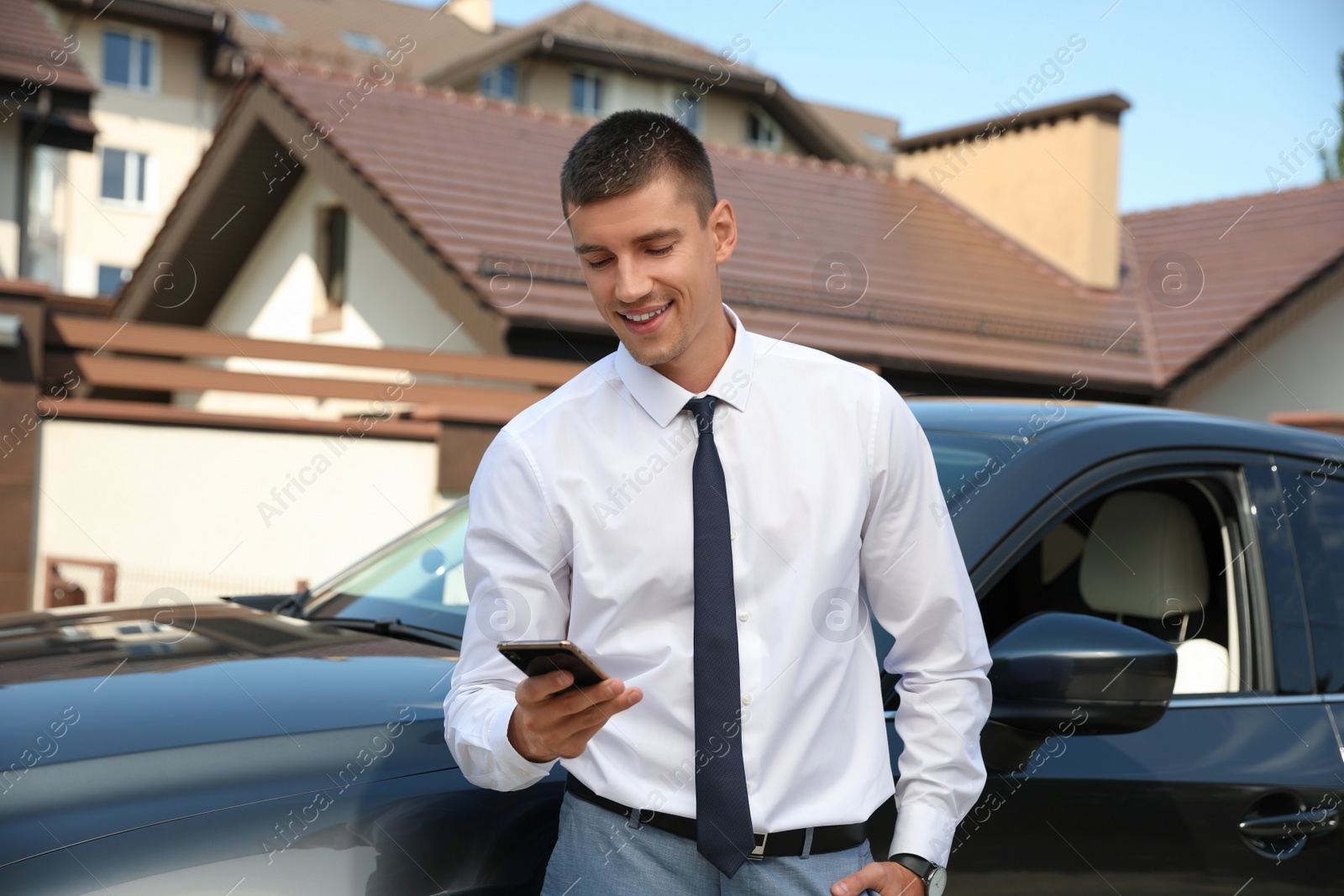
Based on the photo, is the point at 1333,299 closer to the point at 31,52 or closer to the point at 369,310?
the point at 369,310

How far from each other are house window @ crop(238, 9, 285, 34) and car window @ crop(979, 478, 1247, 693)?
127 feet

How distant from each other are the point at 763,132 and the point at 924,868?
108 feet

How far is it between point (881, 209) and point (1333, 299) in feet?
18.4

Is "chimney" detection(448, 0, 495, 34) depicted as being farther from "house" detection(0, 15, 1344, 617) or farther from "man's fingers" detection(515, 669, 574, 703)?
"man's fingers" detection(515, 669, 574, 703)

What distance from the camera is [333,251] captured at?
14.8 m

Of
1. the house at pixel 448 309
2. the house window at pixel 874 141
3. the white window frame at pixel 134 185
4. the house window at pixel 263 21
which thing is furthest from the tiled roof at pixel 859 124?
the house at pixel 448 309

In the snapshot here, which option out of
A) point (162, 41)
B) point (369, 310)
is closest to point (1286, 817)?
point (369, 310)

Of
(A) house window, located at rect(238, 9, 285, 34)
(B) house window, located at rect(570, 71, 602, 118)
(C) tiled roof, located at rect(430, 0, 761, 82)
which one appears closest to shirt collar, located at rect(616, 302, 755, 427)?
(C) tiled roof, located at rect(430, 0, 761, 82)

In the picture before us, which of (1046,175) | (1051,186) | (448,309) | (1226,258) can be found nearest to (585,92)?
(1046,175)

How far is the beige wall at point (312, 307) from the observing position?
1270 centimetres

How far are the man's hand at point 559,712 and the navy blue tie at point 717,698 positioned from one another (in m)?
0.25

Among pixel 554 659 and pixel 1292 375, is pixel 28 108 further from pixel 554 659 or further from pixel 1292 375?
pixel 554 659

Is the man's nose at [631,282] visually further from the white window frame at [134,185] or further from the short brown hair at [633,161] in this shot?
the white window frame at [134,185]

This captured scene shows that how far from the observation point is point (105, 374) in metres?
8.07
